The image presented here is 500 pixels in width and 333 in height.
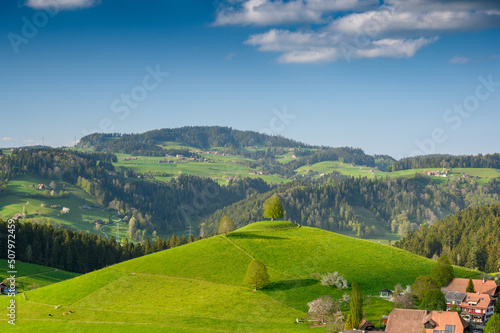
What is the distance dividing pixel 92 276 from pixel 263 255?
42.5m

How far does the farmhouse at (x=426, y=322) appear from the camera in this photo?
77625 millimetres

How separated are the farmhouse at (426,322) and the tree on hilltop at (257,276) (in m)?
31.0

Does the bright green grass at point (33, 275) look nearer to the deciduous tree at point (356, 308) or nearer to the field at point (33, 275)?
the field at point (33, 275)

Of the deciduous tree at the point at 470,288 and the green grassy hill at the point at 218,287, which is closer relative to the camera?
the green grassy hill at the point at 218,287

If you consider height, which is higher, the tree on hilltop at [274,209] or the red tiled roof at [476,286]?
the tree on hilltop at [274,209]

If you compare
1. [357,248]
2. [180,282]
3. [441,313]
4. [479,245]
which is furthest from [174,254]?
[479,245]

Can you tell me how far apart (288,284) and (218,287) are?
15566mm

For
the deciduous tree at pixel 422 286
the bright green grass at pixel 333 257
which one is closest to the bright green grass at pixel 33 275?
the bright green grass at pixel 333 257

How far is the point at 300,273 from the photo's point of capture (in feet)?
370

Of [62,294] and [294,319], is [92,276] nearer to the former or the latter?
[62,294]

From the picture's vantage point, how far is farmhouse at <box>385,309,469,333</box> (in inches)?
3056

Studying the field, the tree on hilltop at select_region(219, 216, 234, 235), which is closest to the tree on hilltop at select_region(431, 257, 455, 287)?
the tree on hilltop at select_region(219, 216, 234, 235)

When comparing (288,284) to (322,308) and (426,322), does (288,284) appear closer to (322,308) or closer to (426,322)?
(322,308)

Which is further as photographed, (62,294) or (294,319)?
(62,294)
